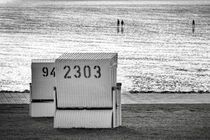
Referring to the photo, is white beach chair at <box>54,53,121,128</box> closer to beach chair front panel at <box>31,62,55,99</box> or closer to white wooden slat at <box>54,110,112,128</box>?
white wooden slat at <box>54,110,112,128</box>

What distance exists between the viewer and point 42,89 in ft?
54.2

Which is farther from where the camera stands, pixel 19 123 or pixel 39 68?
A: pixel 39 68

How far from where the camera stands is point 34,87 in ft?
54.2

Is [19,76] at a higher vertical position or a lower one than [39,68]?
lower

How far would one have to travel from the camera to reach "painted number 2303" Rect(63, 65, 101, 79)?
1476 cm

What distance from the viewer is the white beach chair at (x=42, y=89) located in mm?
16484

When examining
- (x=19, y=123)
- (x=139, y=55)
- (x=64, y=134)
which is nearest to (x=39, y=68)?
(x=19, y=123)

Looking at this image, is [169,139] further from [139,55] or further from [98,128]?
[139,55]

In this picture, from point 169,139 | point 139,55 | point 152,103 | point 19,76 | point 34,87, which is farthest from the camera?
point 139,55

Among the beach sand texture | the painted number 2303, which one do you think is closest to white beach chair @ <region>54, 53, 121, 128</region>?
the painted number 2303

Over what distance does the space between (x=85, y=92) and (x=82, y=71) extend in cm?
38

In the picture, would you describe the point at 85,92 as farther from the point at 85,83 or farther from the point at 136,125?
the point at 136,125

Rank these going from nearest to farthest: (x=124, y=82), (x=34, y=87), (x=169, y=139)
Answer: (x=169, y=139), (x=34, y=87), (x=124, y=82)

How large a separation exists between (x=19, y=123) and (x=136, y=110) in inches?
116
